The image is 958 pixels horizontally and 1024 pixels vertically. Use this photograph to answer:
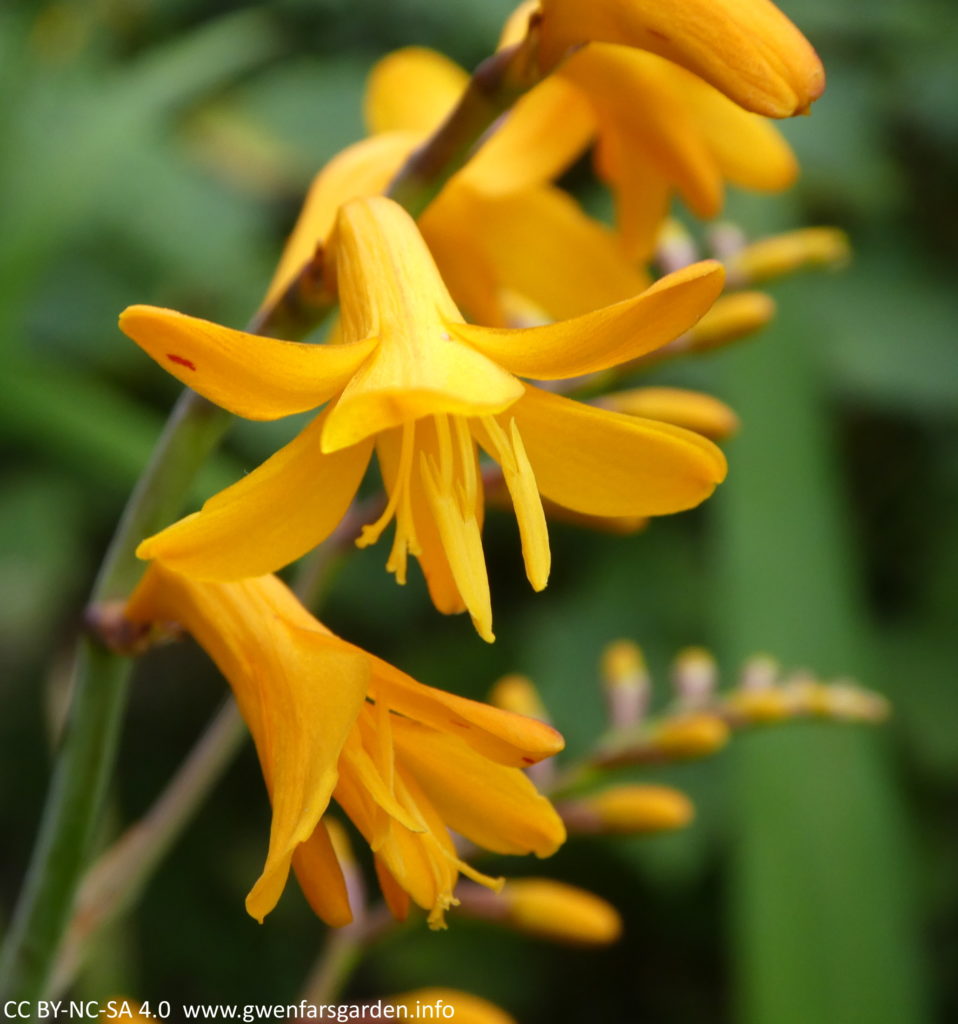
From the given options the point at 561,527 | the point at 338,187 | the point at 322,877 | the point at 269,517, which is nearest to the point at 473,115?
the point at 338,187

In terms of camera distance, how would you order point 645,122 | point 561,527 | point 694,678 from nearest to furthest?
point 645,122 < point 694,678 < point 561,527

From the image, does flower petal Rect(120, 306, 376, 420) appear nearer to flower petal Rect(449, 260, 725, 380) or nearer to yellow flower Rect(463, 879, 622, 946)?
flower petal Rect(449, 260, 725, 380)

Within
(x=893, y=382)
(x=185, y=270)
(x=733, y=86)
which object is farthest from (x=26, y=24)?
(x=733, y=86)

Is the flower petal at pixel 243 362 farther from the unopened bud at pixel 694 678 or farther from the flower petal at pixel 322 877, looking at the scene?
the unopened bud at pixel 694 678

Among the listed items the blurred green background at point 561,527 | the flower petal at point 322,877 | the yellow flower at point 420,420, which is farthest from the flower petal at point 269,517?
the blurred green background at point 561,527

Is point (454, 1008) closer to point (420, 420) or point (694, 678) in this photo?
point (694, 678)

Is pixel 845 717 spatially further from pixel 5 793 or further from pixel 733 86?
pixel 5 793
